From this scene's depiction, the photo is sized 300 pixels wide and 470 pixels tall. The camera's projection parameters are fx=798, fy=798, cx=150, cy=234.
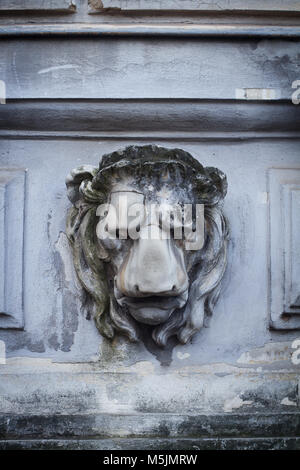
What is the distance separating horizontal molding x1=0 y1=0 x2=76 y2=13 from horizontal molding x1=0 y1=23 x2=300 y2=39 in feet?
0.12

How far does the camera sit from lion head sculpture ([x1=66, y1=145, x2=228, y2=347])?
5.60ft

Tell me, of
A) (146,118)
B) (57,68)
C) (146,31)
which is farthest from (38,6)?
(146,118)

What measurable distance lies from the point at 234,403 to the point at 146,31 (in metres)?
0.89

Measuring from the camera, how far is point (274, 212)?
6.31ft

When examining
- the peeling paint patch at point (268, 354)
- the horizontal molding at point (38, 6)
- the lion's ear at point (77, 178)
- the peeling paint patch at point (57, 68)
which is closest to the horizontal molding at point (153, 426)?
the peeling paint patch at point (268, 354)

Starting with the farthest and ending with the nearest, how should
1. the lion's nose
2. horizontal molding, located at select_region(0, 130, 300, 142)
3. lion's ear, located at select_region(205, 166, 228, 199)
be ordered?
horizontal molding, located at select_region(0, 130, 300, 142) → lion's ear, located at select_region(205, 166, 228, 199) → the lion's nose

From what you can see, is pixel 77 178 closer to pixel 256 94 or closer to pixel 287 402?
pixel 256 94

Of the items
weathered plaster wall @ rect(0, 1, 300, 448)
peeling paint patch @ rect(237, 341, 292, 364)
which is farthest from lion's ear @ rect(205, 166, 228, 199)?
peeling paint patch @ rect(237, 341, 292, 364)

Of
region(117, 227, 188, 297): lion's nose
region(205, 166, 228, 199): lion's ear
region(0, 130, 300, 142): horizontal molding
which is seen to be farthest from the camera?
region(0, 130, 300, 142): horizontal molding

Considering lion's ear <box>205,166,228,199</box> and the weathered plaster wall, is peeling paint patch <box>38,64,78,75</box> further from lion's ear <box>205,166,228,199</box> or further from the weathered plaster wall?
lion's ear <box>205,166,228,199</box>

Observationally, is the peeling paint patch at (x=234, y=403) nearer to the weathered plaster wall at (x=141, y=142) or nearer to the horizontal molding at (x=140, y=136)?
the weathered plaster wall at (x=141, y=142)

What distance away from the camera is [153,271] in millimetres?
1673

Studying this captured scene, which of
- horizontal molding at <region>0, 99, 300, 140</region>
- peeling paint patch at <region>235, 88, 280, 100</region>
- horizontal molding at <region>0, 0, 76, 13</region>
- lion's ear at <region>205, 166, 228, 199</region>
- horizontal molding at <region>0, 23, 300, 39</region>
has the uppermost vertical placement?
horizontal molding at <region>0, 0, 76, 13</region>

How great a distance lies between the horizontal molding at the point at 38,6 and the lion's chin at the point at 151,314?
72 cm
